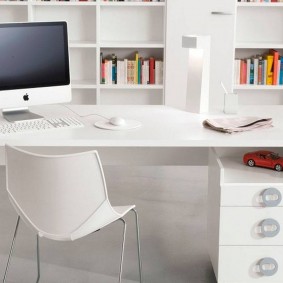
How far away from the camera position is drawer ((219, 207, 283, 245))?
120 inches

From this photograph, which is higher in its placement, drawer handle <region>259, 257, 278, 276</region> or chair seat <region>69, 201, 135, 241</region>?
chair seat <region>69, 201, 135, 241</region>

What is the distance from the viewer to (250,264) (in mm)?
3092

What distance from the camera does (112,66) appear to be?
5.93 metres

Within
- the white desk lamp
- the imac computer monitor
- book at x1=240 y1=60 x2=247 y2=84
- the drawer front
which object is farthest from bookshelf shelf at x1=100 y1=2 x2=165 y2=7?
the drawer front

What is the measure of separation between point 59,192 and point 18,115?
918 mm

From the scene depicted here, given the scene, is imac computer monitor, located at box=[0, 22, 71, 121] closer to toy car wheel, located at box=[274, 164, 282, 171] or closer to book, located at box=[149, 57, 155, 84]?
toy car wheel, located at box=[274, 164, 282, 171]

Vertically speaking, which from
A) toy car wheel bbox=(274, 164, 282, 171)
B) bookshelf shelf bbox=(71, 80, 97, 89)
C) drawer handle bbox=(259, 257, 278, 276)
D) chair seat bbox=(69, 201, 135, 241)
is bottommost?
drawer handle bbox=(259, 257, 278, 276)

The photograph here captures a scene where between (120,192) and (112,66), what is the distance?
1429mm

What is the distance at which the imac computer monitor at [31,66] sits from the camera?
3.43 meters

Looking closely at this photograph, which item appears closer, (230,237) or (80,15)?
(230,237)

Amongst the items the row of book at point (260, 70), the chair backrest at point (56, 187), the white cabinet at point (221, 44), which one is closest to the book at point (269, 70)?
the row of book at point (260, 70)

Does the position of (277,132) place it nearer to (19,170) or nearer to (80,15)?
(19,170)

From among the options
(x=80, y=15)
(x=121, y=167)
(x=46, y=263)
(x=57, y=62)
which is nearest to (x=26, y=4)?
(x=80, y=15)

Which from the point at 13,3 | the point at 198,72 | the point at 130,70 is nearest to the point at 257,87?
the point at 130,70
